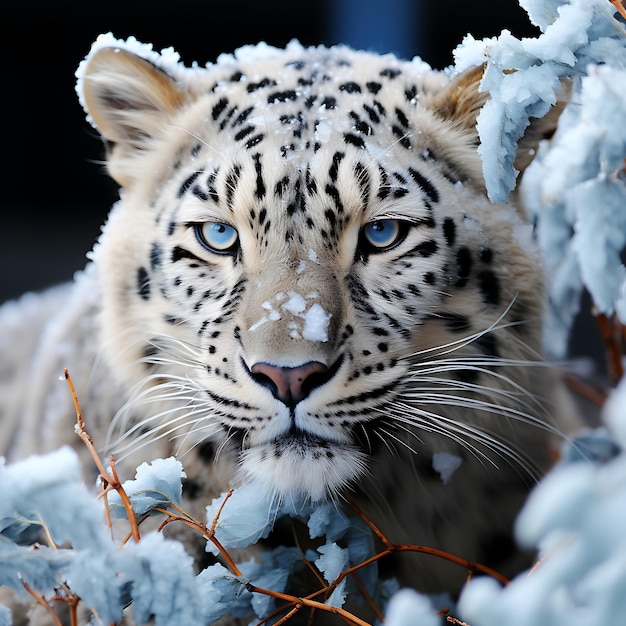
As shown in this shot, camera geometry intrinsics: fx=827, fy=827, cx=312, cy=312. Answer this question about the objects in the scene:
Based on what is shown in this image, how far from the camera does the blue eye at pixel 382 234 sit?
33.4 inches

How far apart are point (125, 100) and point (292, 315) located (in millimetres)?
407

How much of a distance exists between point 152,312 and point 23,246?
6.54 ft

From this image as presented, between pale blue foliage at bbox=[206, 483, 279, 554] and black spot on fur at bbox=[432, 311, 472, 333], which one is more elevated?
black spot on fur at bbox=[432, 311, 472, 333]

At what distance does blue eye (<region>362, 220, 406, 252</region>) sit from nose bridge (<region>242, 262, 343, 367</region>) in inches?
2.6

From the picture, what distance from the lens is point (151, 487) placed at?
26.9 inches

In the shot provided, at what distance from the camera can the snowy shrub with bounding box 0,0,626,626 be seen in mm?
380

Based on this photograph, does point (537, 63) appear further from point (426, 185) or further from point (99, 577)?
point (99, 577)

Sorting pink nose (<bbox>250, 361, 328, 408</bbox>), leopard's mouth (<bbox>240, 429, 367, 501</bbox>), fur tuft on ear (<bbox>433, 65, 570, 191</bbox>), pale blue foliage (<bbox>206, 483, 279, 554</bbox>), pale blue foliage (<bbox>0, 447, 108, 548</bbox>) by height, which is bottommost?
pale blue foliage (<bbox>206, 483, 279, 554</bbox>)

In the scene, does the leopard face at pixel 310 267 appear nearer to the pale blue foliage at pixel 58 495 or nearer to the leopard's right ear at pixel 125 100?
the leopard's right ear at pixel 125 100

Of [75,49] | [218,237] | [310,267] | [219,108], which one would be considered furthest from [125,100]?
[75,49]

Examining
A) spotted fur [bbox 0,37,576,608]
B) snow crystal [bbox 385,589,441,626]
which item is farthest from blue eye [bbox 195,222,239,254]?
snow crystal [bbox 385,589,441,626]

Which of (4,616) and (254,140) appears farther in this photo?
(254,140)

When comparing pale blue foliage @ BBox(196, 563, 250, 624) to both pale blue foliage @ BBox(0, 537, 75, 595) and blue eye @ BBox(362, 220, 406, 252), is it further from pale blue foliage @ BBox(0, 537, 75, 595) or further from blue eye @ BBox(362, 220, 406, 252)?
blue eye @ BBox(362, 220, 406, 252)

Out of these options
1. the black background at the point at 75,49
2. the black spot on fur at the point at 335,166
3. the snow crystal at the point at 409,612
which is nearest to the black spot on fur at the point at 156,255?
the black spot on fur at the point at 335,166
